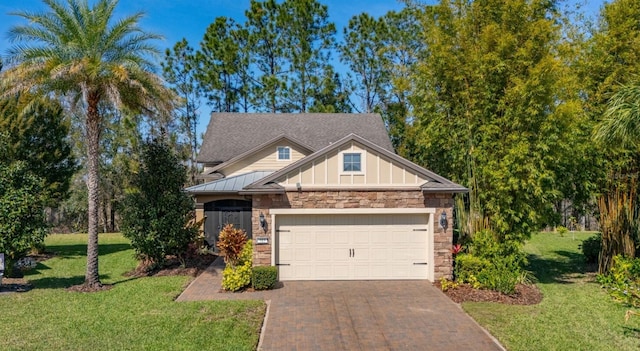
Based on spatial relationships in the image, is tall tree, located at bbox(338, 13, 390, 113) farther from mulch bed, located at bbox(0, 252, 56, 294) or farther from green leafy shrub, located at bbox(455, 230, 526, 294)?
mulch bed, located at bbox(0, 252, 56, 294)

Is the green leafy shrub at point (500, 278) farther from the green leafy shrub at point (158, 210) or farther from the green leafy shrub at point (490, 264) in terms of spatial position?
the green leafy shrub at point (158, 210)

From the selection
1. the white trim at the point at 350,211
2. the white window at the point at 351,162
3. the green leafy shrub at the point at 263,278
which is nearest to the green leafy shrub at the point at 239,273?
the green leafy shrub at the point at 263,278

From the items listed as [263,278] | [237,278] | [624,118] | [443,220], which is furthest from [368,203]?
[624,118]

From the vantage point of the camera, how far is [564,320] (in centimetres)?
978

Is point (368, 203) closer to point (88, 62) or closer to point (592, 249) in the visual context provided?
point (88, 62)

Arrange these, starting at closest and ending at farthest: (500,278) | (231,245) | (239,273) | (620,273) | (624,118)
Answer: (624,118), (500,278), (239,273), (231,245), (620,273)

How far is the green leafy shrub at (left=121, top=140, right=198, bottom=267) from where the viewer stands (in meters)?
14.6

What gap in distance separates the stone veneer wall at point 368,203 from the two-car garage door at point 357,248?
434 mm

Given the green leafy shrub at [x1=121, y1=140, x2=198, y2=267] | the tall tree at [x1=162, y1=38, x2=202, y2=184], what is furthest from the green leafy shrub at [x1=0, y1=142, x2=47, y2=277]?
the tall tree at [x1=162, y1=38, x2=202, y2=184]

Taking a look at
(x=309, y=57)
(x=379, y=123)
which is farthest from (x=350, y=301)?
(x=309, y=57)

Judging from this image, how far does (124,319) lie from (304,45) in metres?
29.4

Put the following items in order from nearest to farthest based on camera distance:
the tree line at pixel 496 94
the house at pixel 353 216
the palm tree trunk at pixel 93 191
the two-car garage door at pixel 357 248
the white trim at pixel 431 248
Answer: the tree line at pixel 496 94
the palm tree trunk at pixel 93 191
the house at pixel 353 216
the white trim at pixel 431 248
the two-car garage door at pixel 357 248

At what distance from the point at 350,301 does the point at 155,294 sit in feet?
18.1

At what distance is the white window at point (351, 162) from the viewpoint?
510 inches
